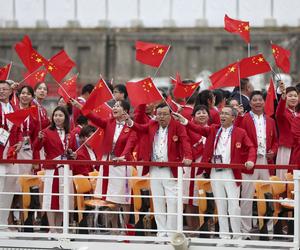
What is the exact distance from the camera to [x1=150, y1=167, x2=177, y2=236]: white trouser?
1416 cm

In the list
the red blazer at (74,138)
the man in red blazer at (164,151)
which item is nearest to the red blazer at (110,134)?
the man in red blazer at (164,151)

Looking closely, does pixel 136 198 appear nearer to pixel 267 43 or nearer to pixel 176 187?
pixel 176 187

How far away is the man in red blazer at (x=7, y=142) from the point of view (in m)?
14.8

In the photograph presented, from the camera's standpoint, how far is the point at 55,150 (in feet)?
49.4

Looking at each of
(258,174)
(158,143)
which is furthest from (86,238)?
(258,174)

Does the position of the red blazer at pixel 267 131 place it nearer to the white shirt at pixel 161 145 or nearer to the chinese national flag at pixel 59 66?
the white shirt at pixel 161 145

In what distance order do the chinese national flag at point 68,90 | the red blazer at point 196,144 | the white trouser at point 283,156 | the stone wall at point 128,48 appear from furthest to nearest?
the stone wall at point 128,48
the chinese national flag at point 68,90
the white trouser at point 283,156
the red blazer at point 196,144

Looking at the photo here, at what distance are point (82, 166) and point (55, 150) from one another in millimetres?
433

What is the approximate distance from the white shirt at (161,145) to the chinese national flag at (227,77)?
1.22 metres

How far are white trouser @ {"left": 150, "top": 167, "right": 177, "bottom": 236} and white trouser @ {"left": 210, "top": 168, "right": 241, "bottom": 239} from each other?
52cm

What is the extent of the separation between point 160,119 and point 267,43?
125 ft

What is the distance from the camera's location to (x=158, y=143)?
47.3ft

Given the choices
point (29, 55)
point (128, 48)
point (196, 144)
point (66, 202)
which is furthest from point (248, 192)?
point (128, 48)

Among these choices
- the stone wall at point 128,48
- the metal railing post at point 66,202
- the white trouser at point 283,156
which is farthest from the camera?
the stone wall at point 128,48
